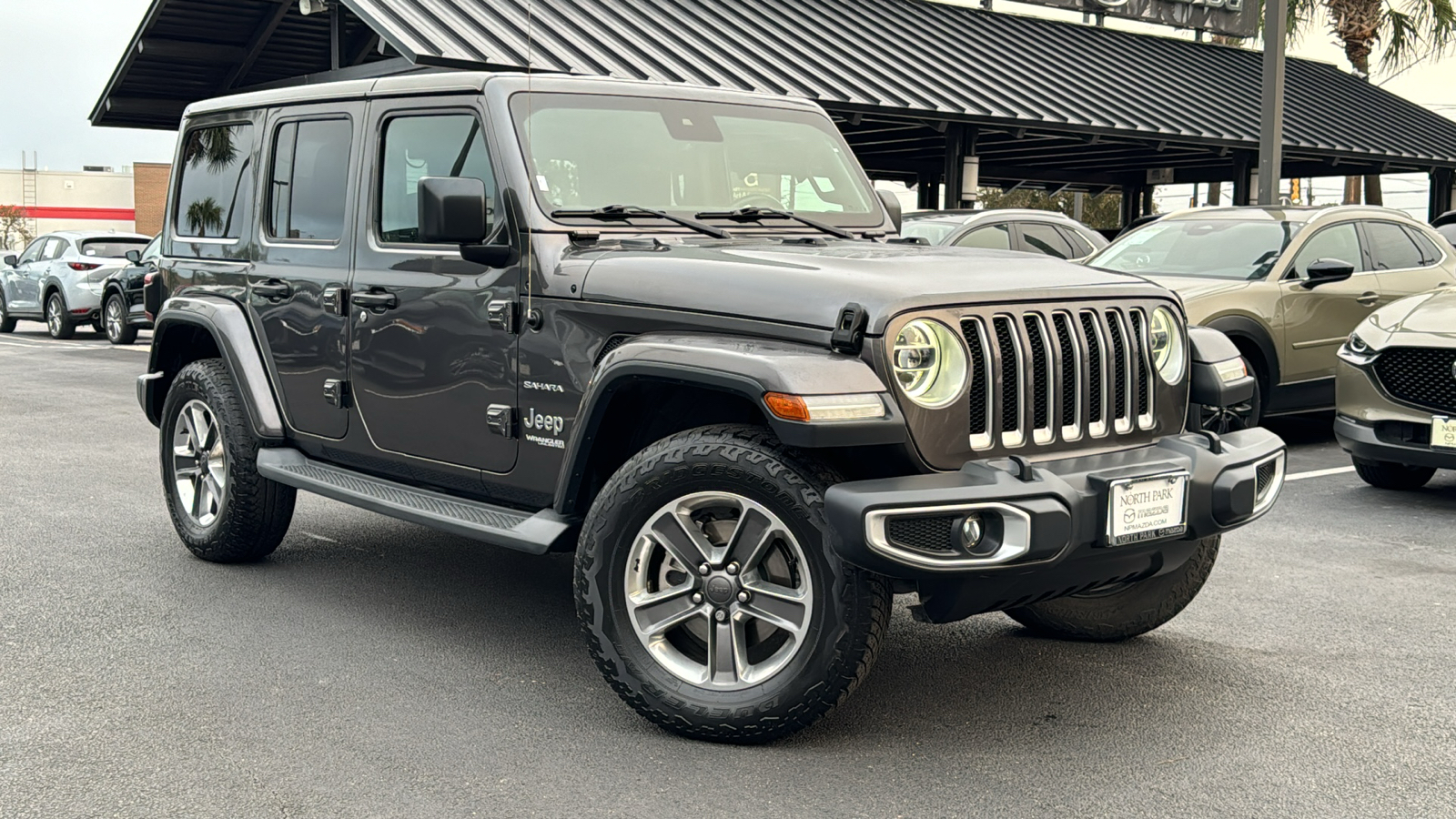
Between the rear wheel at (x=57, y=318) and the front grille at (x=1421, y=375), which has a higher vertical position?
the front grille at (x=1421, y=375)

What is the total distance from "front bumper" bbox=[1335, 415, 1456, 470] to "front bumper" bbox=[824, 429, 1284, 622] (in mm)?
4013

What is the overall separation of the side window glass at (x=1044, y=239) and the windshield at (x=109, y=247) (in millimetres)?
15484

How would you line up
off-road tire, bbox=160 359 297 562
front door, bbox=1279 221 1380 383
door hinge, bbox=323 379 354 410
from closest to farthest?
door hinge, bbox=323 379 354 410 < off-road tire, bbox=160 359 297 562 < front door, bbox=1279 221 1380 383

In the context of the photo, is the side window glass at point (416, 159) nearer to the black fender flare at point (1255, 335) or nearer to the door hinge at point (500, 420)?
the door hinge at point (500, 420)

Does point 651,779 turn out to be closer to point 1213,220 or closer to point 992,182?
point 1213,220

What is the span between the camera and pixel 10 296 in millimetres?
24641

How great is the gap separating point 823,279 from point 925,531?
2.56 ft

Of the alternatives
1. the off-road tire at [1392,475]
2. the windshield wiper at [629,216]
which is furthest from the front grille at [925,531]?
the off-road tire at [1392,475]

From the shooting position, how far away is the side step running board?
4.50 metres

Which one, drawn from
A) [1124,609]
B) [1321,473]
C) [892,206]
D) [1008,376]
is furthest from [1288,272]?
[1008,376]

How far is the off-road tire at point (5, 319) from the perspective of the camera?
24969 millimetres

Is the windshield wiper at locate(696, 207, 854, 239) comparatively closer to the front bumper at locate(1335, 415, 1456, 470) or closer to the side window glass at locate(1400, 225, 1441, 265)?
the front bumper at locate(1335, 415, 1456, 470)

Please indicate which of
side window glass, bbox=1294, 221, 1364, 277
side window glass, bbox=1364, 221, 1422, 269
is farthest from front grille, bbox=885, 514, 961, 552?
side window glass, bbox=1364, 221, 1422, 269

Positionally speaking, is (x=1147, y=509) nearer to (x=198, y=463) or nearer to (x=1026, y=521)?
(x=1026, y=521)
